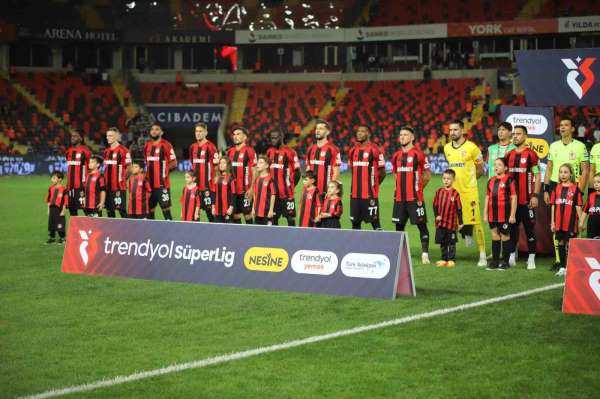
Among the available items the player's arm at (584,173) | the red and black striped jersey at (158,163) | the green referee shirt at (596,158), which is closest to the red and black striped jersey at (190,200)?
the red and black striped jersey at (158,163)

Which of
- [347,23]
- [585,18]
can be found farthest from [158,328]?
[347,23]

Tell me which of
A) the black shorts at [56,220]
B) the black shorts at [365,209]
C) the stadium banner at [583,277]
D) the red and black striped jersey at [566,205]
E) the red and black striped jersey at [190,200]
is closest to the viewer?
Answer: the stadium banner at [583,277]

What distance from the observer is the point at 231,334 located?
30.9ft

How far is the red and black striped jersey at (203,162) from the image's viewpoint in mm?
17578

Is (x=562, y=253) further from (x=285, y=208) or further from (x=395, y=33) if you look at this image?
(x=395, y=33)

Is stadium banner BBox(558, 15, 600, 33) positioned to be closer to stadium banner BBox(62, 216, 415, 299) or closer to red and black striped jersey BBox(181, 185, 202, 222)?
red and black striped jersey BBox(181, 185, 202, 222)

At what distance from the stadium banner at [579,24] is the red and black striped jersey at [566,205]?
3890 centimetres

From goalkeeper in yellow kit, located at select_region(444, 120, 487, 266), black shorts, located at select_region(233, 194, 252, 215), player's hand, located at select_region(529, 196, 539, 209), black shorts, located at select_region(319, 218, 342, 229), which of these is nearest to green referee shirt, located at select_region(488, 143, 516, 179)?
goalkeeper in yellow kit, located at select_region(444, 120, 487, 266)

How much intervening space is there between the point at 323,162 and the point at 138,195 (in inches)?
143

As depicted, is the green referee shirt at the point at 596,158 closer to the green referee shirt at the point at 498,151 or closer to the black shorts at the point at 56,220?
the green referee shirt at the point at 498,151

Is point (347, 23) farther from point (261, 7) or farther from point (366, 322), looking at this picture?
point (366, 322)

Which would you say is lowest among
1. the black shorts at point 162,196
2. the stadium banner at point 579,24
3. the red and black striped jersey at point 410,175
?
the black shorts at point 162,196

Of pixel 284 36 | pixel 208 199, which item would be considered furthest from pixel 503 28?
pixel 208 199

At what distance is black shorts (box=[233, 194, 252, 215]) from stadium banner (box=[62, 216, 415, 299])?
4590 mm
